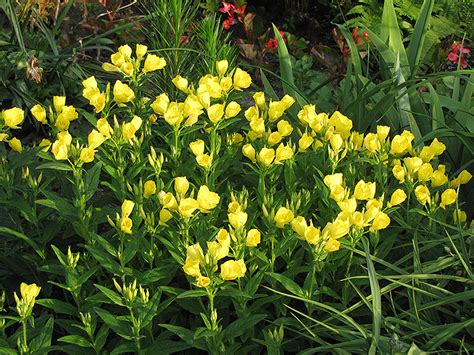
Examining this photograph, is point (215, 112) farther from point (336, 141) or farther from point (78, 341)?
point (78, 341)

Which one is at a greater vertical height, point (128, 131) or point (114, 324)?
point (128, 131)

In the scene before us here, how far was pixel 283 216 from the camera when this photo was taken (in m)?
2.12

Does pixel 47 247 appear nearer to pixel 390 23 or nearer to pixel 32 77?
pixel 32 77

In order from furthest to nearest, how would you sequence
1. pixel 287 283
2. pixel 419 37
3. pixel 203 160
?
pixel 419 37 → pixel 203 160 → pixel 287 283

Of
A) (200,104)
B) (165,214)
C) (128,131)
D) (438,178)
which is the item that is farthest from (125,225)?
(438,178)

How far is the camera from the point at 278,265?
246cm

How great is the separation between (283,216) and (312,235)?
5.7 inches

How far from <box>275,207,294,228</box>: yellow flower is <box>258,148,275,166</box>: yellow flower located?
21 centimetres

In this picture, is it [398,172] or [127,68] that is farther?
[127,68]

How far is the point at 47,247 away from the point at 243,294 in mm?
926

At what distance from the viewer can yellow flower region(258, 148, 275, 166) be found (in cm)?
226

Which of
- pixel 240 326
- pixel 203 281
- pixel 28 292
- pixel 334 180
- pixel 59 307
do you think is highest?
pixel 334 180

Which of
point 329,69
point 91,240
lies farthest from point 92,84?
point 329,69

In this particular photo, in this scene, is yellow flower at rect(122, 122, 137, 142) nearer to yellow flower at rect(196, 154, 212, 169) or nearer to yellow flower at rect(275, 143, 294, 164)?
yellow flower at rect(196, 154, 212, 169)
